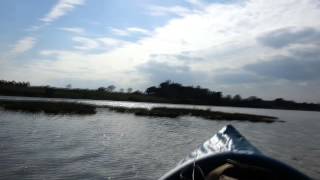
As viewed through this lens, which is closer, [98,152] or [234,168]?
[234,168]

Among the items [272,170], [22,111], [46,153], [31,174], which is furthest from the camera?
[22,111]

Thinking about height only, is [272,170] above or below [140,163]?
above

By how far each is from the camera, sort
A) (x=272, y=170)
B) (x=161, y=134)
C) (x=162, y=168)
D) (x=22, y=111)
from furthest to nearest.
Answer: (x=22, y=111), (x=161, y=134), (x=162, y=168), (x=272, y=170)

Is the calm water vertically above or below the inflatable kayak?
below

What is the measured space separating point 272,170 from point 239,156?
0.67 m

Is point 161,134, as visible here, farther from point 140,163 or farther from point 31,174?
point 31,174

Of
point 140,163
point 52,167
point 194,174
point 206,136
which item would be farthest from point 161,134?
point 194,174

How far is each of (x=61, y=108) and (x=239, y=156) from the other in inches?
2139

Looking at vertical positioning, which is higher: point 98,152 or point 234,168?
→ point 234,168

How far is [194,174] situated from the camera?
27.8 feet

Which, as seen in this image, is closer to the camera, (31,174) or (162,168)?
(31,174)

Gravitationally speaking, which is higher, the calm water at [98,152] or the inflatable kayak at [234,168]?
the inflatable kayak at [234,168]

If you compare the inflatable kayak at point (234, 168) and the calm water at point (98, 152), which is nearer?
the inflatable kayak at point (234, 168)

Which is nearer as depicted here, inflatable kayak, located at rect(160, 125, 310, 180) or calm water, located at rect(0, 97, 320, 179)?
inflatable kayak, located at rect(160, 125, 310, 180)
